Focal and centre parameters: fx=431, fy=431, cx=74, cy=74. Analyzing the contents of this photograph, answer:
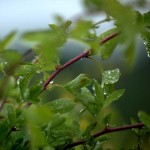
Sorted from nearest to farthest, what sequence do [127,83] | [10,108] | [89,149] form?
[10,108] → [89,149] → [127,83]

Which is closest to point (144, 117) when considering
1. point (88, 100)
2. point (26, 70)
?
point (88, 100)

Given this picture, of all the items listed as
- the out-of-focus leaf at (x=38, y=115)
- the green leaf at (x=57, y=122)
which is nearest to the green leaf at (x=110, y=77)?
the green leaf at (x=57, y=122)

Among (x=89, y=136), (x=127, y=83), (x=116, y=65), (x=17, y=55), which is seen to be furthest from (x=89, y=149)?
(x=127, y=83)

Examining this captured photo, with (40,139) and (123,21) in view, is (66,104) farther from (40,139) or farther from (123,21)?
(123,21)

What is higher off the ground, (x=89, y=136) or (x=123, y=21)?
(x=123, y=21)

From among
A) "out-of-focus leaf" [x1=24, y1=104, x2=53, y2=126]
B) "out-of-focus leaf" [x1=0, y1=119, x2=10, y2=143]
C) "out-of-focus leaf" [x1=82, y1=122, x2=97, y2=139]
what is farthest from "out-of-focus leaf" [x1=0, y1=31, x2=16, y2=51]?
"out-of-focus leaf" [x1=82, y1=122, x2=97, y2=139]

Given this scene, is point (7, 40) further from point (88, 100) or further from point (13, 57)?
point (88, 100)

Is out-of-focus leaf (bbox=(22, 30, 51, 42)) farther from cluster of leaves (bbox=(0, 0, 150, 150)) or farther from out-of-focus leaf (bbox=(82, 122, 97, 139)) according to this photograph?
out-of-focus leaf (bbox=(82, 122, 97, 139))
